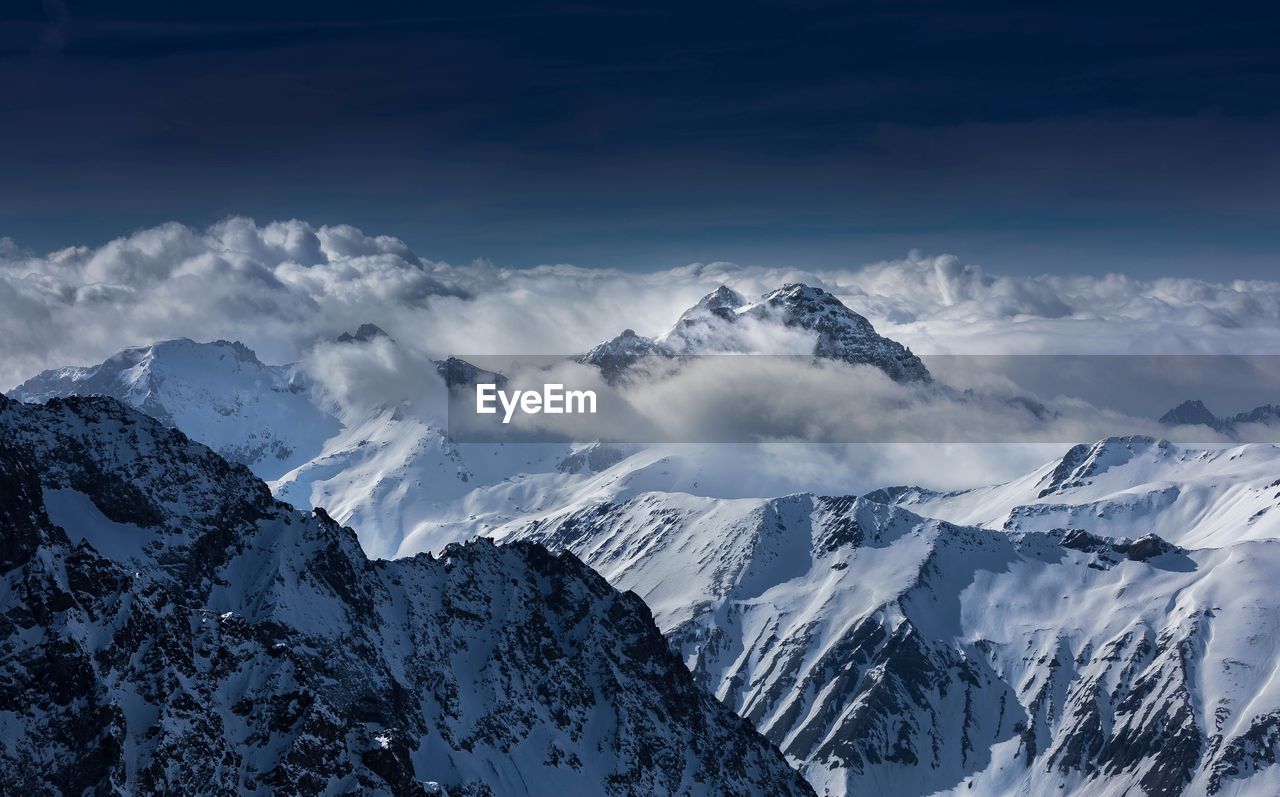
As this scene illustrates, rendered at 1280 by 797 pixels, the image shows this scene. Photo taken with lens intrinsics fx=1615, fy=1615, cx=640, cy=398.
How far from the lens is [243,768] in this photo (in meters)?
180

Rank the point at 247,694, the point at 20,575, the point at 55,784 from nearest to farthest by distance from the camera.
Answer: the point at 55,784 < the point at 20,575 < the point at 247,694

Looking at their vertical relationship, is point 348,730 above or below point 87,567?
below

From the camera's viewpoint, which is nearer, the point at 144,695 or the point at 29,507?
the point at 144,695

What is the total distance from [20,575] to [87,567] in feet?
24.8

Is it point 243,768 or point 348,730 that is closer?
point 243,768

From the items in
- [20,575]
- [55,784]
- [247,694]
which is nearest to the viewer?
[55,784]

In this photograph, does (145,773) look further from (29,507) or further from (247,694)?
(29,507)

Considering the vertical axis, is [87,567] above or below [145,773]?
above

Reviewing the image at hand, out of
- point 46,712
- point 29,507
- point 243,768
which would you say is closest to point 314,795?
point 243,768

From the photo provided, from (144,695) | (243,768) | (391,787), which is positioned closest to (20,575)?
(144,695)

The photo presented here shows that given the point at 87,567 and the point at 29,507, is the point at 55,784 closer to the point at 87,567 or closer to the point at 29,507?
the point at 87,567

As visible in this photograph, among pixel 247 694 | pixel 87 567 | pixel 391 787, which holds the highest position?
pixel 87 567

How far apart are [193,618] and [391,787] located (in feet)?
104

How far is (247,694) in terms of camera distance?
189250 millimetres
